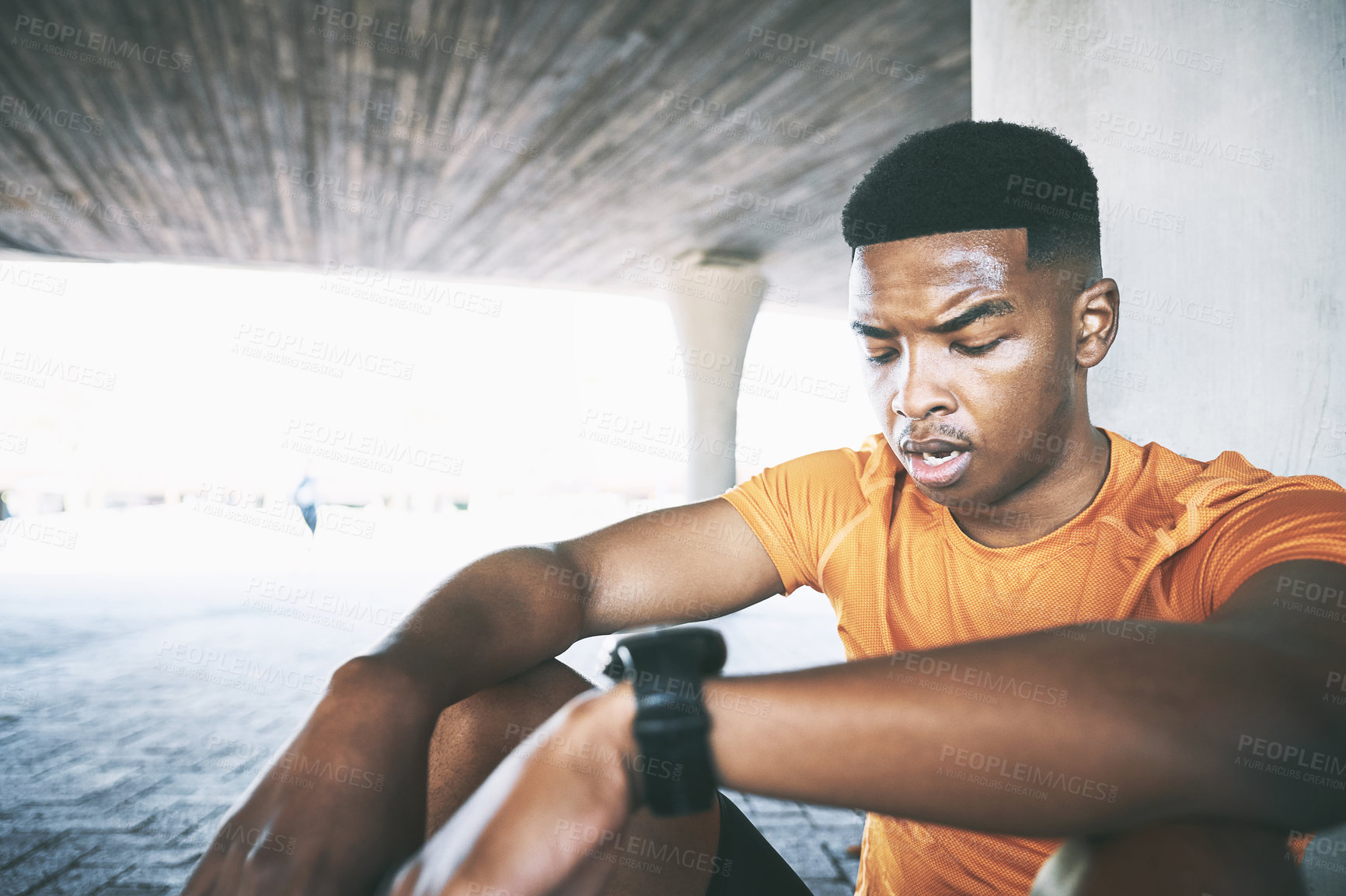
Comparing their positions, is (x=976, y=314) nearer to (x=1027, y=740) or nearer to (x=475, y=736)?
(x=1027, y=740)

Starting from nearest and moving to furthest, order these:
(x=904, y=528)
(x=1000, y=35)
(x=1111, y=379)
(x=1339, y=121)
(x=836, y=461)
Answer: (x=904, y=528) < (x=836, y=461) < (x=1339, y=121) < (x=1111, y=379) < (x=1000, y=35)

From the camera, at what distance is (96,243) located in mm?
12484

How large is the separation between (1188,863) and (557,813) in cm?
59

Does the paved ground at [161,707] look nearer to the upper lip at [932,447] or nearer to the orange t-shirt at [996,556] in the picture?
the orange t-shirt at [996,556]

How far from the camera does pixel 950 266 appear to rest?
1.28m

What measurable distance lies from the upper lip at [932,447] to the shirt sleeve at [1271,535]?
37 cm

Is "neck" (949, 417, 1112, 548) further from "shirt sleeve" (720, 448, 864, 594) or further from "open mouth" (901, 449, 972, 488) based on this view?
"shirt sleeve" (720, 448, 864, 594)

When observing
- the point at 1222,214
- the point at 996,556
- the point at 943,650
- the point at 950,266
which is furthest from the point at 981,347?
the point at 1222,214

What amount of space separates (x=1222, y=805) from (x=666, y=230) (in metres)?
11.0

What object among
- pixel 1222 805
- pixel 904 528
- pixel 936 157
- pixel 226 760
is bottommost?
pixel 226 760

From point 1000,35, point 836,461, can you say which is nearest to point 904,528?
point 836,461

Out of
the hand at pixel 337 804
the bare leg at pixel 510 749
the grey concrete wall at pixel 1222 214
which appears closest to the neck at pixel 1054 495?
the bare leg at pixel 510 749

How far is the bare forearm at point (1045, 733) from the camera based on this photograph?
2.36 ft

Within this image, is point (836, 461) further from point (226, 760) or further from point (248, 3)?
point (248, 3)
